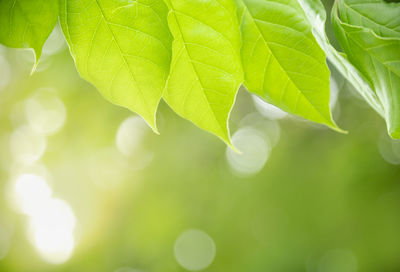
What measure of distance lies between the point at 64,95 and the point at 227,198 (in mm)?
2384

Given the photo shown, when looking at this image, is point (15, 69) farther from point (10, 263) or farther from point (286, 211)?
point (286, 211)

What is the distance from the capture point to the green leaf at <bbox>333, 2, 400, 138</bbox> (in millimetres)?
548

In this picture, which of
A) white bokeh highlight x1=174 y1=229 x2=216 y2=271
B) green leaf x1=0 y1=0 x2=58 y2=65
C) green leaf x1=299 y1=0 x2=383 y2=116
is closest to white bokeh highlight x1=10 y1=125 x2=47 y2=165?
white bokeh highlight x1=174 y1=229 x2=216 y2=271

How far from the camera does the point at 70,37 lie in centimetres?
53

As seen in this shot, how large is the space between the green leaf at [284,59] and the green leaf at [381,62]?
1.9 inches

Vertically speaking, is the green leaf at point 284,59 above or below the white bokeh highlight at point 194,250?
above

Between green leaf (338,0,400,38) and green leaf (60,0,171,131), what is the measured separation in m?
0.28

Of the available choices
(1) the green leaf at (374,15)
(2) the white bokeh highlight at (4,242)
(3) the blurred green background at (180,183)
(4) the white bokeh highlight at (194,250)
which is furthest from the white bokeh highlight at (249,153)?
(1) the green leaf at (374,15)

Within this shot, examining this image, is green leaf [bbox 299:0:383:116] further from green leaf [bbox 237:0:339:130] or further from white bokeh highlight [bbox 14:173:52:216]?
white bokeh highlight [bbox 14:173:52:216]

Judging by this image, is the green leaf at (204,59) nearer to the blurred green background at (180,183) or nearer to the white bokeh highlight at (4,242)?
the blurred green background at (180,183)

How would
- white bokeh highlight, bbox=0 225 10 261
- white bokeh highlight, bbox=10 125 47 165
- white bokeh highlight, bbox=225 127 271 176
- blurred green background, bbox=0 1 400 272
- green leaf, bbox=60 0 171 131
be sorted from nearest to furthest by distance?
green leaf, bbox=60 0 171 131 < blurred green background, bbox=0 1 400 272 < white bokeh highlight, bbox=225 127 271 176 < white bokeh highlight, bbox=10 125 47 165 < white bokeh highlight, bbox=0 225 10 261

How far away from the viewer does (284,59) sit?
60cm

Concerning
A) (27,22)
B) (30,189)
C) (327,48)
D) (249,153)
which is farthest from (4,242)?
(327,48)

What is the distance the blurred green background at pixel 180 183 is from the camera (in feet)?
15.4
